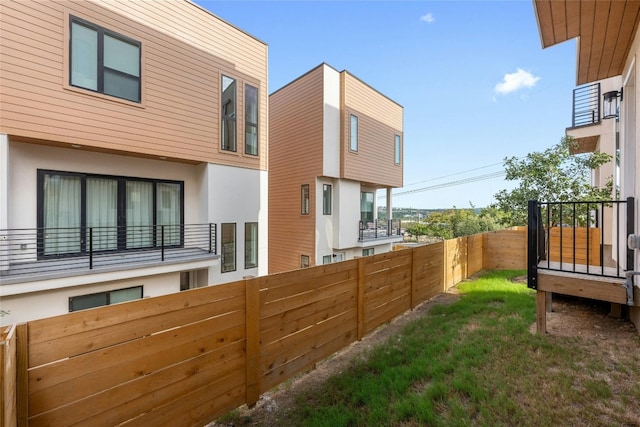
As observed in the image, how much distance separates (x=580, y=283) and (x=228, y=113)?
8.43 metres

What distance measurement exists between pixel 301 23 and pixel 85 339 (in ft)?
34.9

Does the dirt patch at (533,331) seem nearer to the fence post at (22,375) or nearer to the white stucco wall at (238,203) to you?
the fence post at (22,375)

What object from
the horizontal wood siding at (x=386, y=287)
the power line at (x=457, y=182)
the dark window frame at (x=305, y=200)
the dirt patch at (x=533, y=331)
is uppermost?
the power line at (x=457, y=182)

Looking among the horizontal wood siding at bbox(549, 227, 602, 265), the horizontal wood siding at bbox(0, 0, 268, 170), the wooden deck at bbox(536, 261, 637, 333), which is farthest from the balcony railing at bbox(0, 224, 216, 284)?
the horizontal wood siding at bbox(549, 227, 602, 265)

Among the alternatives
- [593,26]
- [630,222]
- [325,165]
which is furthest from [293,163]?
[630,222]

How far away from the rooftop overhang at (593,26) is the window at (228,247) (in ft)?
25.5

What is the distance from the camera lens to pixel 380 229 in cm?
Result: 1457

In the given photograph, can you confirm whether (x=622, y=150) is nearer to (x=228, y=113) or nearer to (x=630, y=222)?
(x=630, y=222)

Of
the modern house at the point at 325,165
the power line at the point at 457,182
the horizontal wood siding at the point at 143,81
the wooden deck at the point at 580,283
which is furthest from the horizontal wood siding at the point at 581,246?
the power line at the point at 457,182

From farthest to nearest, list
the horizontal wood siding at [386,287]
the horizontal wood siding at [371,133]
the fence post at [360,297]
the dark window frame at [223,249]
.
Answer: the horizontal wood siding at [371,133] → the dark window frame at [223,249] → the horizontal wood siding at [386,287] → the fence post at [360,297]

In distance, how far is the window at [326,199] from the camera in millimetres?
11734

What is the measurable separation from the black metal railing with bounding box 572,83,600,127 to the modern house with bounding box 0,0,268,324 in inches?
384

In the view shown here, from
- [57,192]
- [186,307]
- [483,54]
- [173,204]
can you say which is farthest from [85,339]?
[483,54]

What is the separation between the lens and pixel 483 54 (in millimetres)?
9328
